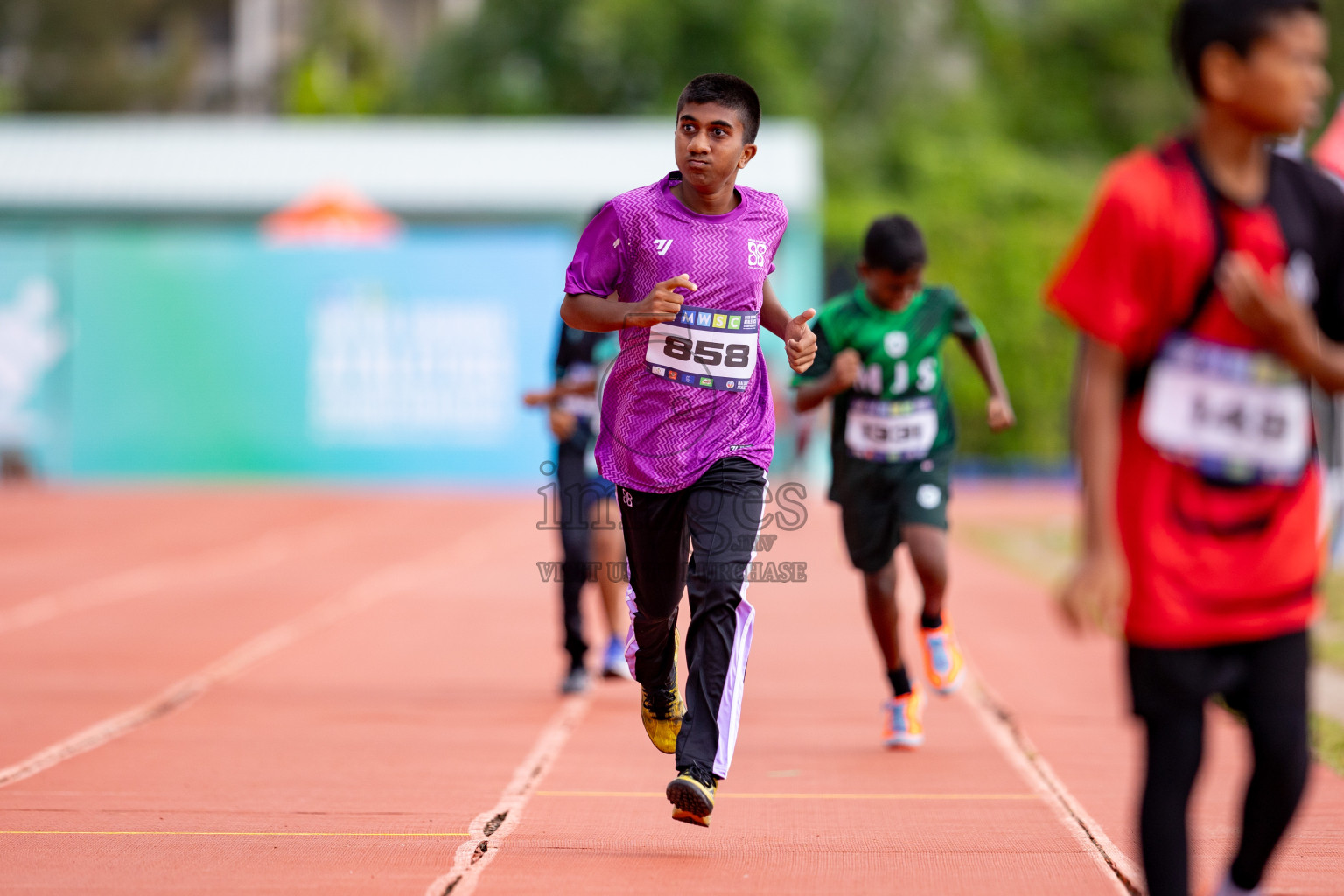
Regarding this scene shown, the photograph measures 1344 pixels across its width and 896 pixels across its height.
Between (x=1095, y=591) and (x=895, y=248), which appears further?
(x=895, y=248)

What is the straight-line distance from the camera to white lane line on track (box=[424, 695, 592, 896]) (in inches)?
177

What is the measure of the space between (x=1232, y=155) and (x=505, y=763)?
391 centimetres

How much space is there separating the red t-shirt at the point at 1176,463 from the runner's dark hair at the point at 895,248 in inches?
121

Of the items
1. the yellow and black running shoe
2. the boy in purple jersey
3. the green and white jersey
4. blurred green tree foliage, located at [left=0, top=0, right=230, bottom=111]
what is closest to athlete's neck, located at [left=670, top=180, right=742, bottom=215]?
the boy in purple jersey

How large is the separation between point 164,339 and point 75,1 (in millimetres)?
43146

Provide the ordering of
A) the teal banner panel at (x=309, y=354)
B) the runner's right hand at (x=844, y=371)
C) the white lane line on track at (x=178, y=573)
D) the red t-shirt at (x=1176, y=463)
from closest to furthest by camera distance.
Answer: the red t-shirt at (x=1176, y=463)
the runner's right hand at (x=844, y=371)
the white lane line on track at (x=178, y=573)
the teal banner panel at (x=309, y=354)

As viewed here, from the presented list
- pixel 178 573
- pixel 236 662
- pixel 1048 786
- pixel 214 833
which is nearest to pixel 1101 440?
pixel 1048 786

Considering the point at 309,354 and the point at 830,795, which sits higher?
the point at 830,795

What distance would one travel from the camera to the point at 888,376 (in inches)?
255

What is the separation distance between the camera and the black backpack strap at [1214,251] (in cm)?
325

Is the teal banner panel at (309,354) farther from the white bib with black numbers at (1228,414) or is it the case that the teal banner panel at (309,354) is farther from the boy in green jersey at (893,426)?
the white bib with black numbers at (1228,414)

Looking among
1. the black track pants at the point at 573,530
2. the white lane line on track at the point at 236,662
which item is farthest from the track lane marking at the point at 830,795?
the black track pants at the point at 573,530

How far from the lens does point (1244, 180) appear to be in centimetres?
334

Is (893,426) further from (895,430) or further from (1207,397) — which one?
(1207,397)
